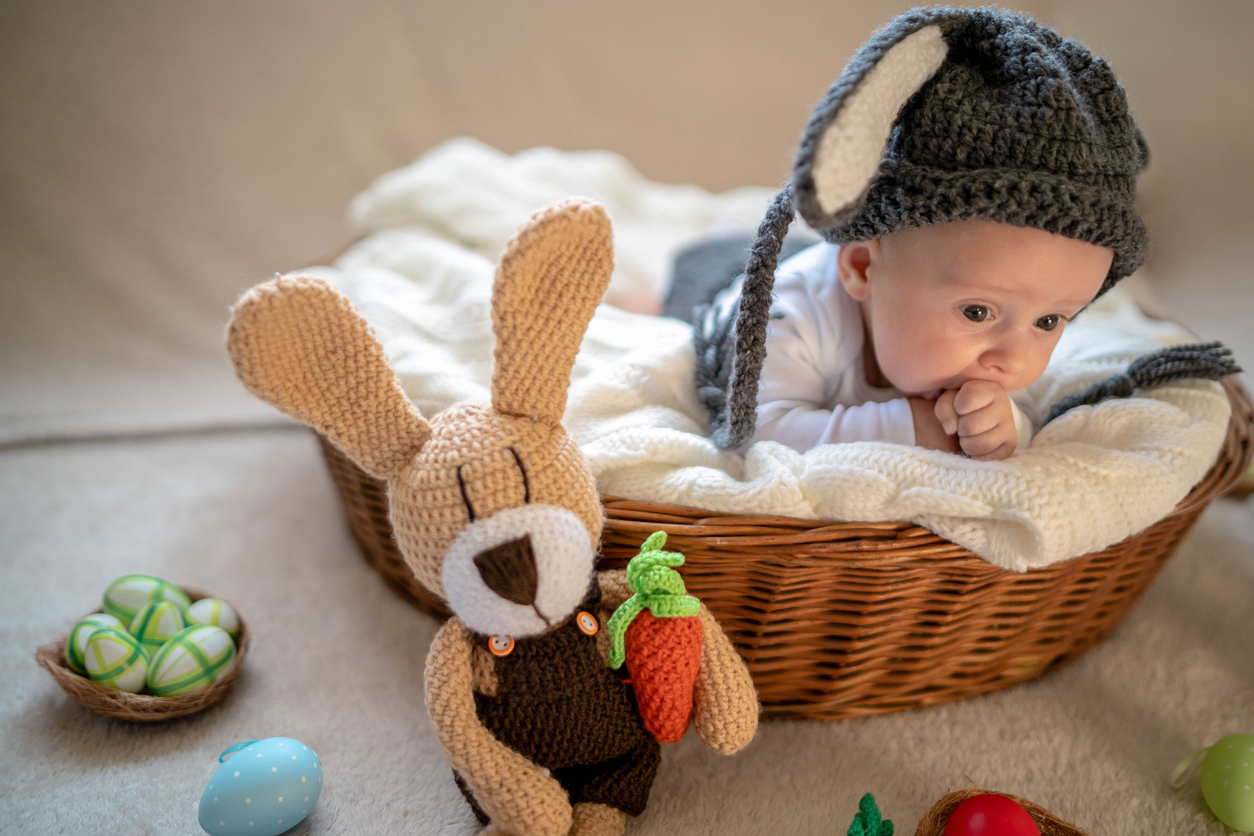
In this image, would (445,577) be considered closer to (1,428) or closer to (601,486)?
(601,486)

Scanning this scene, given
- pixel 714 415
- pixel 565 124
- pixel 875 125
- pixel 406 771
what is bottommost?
pixel 406 771

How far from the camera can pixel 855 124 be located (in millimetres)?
597

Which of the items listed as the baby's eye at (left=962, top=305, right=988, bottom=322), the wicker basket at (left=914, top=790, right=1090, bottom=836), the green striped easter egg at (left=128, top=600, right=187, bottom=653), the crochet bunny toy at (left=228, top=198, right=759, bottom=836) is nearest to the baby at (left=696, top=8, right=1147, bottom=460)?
the baby's eye at (left=962, top=305, right=988, bottom=322)

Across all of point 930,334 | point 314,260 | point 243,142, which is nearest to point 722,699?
point 930,334

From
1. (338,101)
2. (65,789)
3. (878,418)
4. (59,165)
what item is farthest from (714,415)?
(59,165)

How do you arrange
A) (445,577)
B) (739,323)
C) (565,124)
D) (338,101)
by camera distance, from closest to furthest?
(445,577) < (739,323) < (338,101) < (565,124)

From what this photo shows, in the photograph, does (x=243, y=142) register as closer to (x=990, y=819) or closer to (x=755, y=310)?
(x=755, y=310)

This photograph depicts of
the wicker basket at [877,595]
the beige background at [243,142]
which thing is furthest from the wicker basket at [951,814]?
the beige background at [243,142]

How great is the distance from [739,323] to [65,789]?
0.79m

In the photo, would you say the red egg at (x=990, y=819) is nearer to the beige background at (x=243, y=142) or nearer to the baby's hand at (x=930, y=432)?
the baby's hand at (x=930, y=432)

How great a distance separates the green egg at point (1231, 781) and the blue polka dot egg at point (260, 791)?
851mm

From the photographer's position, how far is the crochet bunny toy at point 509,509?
565mm

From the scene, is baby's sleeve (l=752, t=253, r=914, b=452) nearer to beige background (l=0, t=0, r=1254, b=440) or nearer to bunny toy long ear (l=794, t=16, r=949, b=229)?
bunny toy long ear (l=794, t=16, r=949, b=229)

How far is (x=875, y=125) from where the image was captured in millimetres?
624
